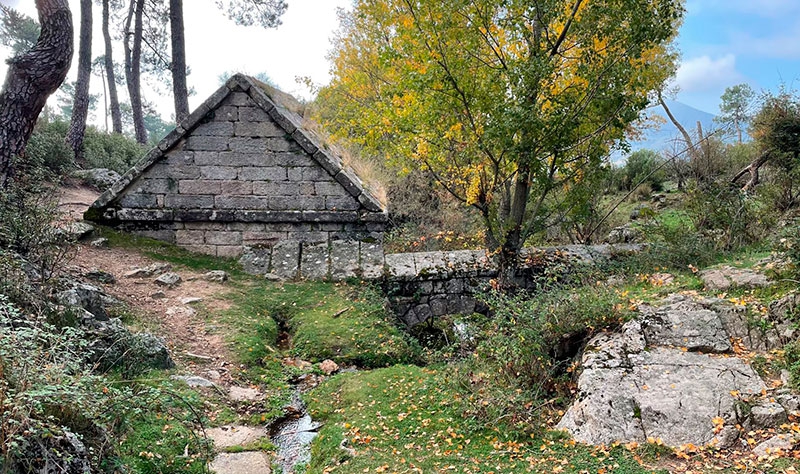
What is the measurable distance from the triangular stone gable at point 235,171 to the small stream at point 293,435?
14.2 feet

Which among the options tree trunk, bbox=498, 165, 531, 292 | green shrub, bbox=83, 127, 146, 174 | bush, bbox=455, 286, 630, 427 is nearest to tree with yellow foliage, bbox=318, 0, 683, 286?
tree trunk, bbox=498, 165, 531, 292

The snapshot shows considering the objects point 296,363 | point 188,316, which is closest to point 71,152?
point 188,316

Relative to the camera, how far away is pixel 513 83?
7055mm

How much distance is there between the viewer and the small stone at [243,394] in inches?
195

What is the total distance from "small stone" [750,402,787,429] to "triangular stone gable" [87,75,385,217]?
6.23 metres

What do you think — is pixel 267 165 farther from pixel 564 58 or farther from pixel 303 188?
pixel 564 58

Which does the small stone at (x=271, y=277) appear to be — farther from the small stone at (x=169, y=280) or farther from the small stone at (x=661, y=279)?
the small stone at (x=661, y=279)

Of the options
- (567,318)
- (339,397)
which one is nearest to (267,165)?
(339,397)

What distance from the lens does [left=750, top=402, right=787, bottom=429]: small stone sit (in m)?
3.68

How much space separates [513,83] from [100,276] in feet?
21.1

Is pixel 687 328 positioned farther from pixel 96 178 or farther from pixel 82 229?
pixel 96 178

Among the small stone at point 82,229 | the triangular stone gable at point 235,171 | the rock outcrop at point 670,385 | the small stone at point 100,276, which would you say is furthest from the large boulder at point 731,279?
the small stone at point 82,229

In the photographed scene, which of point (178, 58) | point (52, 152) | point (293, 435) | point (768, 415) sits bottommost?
point (293, 435)

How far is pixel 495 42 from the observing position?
727cm
